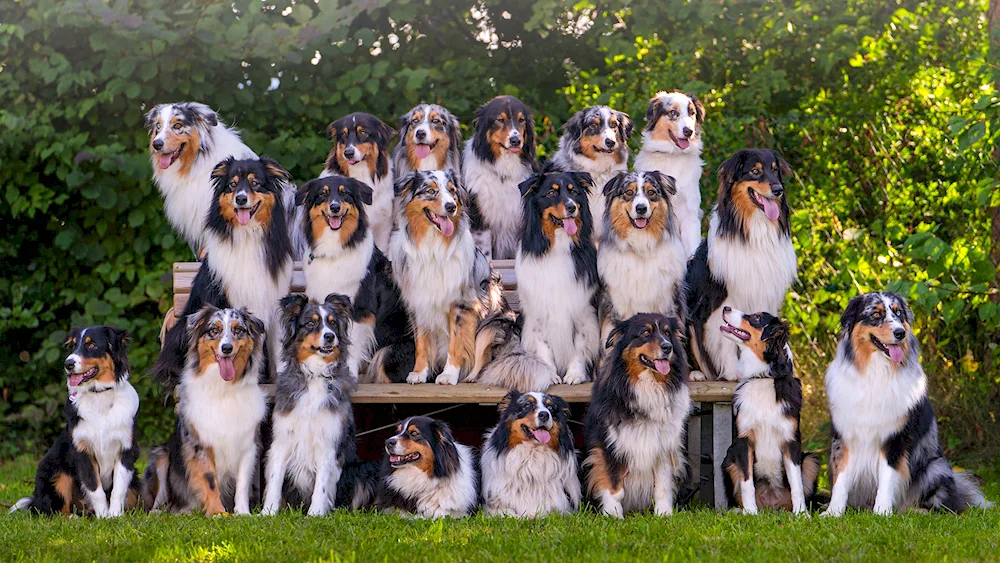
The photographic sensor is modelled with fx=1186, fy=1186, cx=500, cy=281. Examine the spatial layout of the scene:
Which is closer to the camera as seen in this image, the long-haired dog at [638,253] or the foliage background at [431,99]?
the long-haired dog at [638,253]

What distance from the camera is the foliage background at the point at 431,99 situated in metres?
8.44

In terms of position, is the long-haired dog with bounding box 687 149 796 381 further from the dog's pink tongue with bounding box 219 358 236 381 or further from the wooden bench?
the dog's pink tongue with bounding box 219 358 236 381

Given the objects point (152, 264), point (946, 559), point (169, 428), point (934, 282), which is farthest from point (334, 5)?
point (946, 559)

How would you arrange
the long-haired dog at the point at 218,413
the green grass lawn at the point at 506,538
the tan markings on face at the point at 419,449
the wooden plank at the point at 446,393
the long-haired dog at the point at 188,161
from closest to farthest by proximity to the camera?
1. the green grass lawn at the point at 506,538
2. the tan markings on face at the point at 419,449
3. the long-haired dog at the point at 218,413
4. the wooden plank at the point at 446,393
5. the long-haired dog at the point at 188,161

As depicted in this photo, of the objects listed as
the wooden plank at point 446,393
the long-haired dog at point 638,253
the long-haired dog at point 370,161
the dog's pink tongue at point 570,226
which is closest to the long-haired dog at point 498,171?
the long-haired dog at point 370,161

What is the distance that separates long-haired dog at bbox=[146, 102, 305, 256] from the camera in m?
6.93

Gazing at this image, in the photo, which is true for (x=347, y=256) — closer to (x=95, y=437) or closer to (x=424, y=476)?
(x=424, y=476)

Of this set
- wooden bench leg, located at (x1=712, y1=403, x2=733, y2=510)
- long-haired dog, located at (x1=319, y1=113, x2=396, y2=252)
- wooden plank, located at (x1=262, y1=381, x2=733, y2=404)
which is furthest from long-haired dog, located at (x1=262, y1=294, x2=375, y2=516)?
wooden bench leg, located at (x1=712, y1=403, x2=733, y2=510)

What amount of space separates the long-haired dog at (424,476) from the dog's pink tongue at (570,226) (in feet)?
4.18

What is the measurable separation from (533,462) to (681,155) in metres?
2.24

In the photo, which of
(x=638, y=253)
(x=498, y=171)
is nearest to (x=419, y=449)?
(x=638, y=253)

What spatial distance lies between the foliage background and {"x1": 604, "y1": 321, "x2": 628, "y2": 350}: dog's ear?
2630 millimetres

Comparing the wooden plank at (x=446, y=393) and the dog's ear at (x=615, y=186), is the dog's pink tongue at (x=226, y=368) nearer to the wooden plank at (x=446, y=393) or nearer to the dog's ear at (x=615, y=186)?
the wooden plank at (x=446, y=393)

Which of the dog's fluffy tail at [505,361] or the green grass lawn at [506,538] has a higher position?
the dog's fluffy tail at [505,361]
